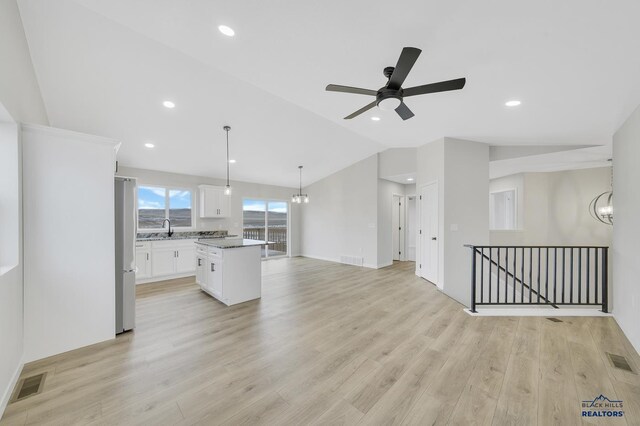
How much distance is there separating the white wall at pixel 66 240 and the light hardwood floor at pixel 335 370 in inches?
9.6

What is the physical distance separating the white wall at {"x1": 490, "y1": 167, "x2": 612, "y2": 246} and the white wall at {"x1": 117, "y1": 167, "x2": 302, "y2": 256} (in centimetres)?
584

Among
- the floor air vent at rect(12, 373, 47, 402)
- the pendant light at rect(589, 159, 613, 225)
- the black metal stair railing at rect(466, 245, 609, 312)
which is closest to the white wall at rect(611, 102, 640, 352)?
the black metal stair railing at rect(466, 245, 609, 312)

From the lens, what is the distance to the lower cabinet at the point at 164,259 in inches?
201

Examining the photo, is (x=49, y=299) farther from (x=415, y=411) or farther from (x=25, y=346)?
(x=415, y=411)

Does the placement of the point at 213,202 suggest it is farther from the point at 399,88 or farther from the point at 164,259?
the point at 399,88

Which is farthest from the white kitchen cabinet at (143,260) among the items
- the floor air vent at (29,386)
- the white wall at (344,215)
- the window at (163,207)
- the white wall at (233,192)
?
the white wall at (344,215)

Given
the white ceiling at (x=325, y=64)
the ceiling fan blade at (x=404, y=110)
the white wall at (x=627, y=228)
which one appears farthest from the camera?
the white wall at (x=627, y=228)

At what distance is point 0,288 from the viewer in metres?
1.75

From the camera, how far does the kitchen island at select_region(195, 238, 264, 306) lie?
12.4 ft

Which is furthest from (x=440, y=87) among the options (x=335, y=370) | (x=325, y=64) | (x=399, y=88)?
(x=335, y=370)

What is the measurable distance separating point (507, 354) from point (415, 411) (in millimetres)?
1349

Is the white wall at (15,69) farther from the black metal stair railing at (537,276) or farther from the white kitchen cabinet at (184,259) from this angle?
the black metal stair railing at (537,276)

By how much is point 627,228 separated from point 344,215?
17.3 feet

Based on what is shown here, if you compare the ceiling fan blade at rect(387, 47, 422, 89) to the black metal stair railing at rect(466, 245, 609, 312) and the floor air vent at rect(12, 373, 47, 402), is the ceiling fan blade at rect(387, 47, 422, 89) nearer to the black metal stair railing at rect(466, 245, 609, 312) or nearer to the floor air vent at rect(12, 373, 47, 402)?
the black metal stair railing at rect(466, 245, 609, 312)
